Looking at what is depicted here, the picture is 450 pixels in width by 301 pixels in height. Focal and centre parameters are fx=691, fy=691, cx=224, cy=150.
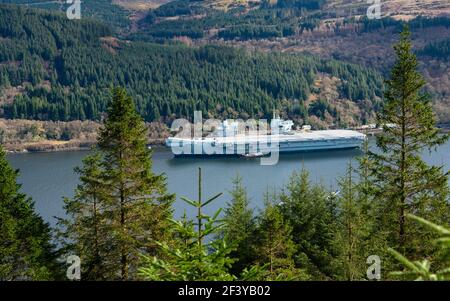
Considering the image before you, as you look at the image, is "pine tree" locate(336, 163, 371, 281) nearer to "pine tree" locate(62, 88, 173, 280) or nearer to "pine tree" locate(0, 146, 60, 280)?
"pine tree" locate(62, 88, 173, 280)

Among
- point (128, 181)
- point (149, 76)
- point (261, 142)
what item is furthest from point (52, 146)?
point (128, 181)

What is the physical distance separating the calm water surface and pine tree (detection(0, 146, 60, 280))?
1583 centimetres

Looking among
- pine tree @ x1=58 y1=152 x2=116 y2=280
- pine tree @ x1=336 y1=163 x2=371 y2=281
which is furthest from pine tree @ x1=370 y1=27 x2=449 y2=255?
pine tree @ x1=58 y1=152 x2=116 y2=280

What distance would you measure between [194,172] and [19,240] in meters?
38.3

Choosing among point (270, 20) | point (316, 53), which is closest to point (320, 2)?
point (270, 20)

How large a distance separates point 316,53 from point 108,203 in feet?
378

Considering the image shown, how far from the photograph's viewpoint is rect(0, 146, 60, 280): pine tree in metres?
11.8

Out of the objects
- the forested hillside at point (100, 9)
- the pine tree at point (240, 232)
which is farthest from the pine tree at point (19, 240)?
the forested hillside at point (100, 9)

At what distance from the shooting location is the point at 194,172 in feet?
166

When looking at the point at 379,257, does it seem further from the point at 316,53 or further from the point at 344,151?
the point at 316,53

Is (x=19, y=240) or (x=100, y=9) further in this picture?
(x=100, y=9)

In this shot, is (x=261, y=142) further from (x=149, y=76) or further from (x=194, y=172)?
(x=149, y=76)

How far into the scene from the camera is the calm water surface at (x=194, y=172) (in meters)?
36.6
